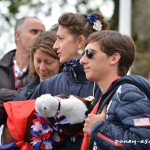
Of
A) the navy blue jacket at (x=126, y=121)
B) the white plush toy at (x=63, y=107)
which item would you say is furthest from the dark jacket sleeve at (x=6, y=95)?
the navy blue jacket at (x=126, y=121)

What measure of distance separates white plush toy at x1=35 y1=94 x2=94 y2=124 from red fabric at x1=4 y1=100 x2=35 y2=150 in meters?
0.29

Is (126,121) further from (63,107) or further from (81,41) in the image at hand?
(81,41)

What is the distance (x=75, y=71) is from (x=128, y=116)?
1.06 metres

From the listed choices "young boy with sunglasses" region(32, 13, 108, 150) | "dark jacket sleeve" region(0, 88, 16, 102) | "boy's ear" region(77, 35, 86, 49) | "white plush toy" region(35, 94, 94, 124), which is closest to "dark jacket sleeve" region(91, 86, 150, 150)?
"white plush toy" region(35, 94, 94, 124)

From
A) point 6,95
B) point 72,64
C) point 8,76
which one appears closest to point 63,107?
point 72,64

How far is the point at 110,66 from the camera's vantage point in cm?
480

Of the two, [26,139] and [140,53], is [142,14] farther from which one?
[26,139]

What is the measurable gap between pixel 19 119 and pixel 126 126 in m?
1.02

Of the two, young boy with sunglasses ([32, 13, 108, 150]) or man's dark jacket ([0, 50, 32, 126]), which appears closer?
young boy with sunglasses ([32, 13, 108, 150])

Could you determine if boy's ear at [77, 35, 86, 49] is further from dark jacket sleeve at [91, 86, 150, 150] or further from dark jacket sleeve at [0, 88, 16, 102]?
dark jacket sleeve at [91, 86, 150, 150]

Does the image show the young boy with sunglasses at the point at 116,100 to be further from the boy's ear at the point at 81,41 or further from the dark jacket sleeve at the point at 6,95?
the dark jacket sleeve at the point at 6,95

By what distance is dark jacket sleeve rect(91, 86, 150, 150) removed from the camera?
441cm

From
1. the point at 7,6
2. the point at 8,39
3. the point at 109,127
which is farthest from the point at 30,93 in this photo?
the point at 7,6

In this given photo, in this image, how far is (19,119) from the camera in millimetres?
5230
